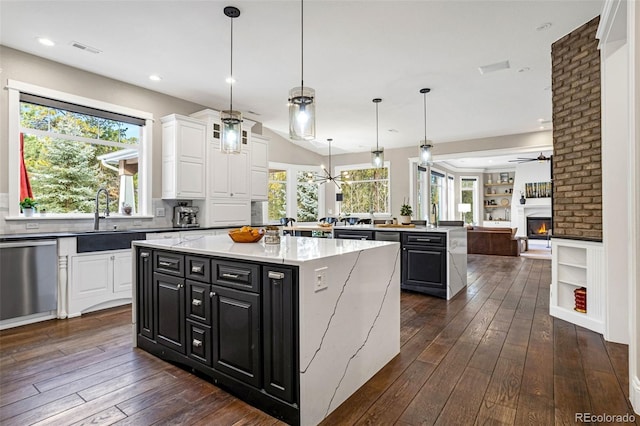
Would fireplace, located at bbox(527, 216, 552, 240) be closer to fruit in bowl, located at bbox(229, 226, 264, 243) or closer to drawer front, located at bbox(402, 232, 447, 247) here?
drawer front, located at bbox(402, 232, 447, 247)

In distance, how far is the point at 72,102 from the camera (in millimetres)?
4309

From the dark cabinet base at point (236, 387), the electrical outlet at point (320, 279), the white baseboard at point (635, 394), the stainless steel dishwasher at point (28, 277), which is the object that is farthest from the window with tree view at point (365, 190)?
the electrical outlet at point (320, 279)

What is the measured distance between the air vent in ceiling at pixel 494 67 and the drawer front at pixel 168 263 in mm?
4335

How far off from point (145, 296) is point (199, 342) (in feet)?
2.54

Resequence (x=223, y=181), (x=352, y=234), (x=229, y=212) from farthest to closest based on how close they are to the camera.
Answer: (x=229, y=212)
(x=223, y=181)
(x=352, y=234)

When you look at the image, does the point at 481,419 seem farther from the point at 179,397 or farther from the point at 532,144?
the point at 532,144

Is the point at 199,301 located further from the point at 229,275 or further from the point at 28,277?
the point at 28,277

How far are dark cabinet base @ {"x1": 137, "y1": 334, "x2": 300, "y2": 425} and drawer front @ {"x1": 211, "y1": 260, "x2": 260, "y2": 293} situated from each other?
58 centimetres

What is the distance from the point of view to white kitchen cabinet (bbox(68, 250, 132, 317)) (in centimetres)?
373

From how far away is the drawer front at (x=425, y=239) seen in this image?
4.28 metres

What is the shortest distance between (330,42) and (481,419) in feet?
12.0

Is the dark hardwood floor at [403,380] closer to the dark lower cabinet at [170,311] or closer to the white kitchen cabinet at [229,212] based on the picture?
the dark lower cabinet at [170,311]

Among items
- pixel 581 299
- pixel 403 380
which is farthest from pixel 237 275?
pixel 581 299

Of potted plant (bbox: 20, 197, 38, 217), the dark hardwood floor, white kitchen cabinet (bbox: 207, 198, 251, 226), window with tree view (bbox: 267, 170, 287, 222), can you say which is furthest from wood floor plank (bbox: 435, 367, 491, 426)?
window with tree view (bbox: 267, 170, 287, 222)
